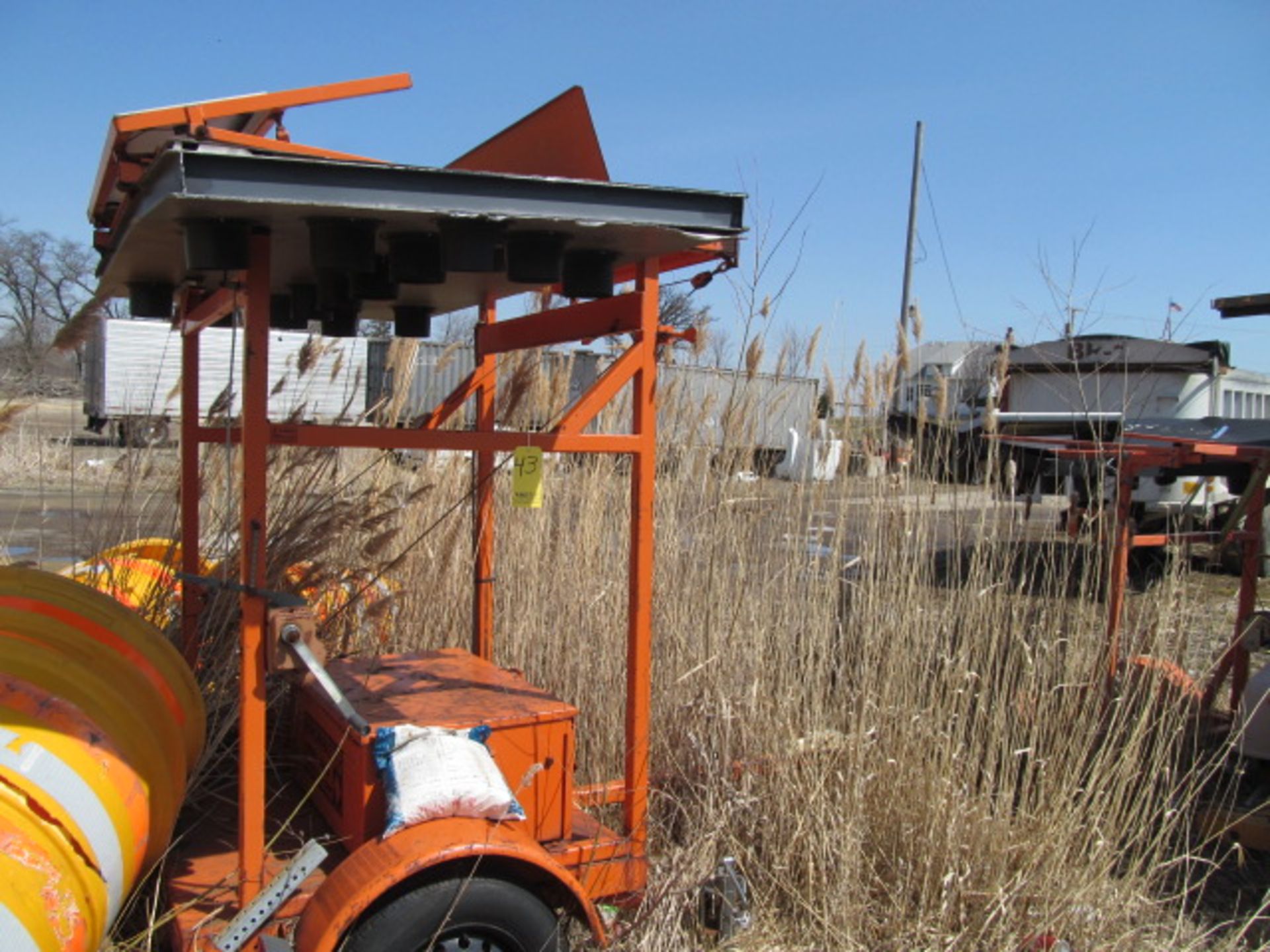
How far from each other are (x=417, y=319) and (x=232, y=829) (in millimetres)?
1573

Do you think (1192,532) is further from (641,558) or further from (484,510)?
(484,510)

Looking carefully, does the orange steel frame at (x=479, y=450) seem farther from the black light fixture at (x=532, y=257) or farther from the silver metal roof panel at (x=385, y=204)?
the black light fixture at (x=532, y=257)

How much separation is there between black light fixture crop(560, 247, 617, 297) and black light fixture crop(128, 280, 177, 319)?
1125 mm

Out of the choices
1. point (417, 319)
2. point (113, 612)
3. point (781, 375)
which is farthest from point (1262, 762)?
point (113, 612)

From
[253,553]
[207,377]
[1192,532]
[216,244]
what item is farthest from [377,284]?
[207,377]

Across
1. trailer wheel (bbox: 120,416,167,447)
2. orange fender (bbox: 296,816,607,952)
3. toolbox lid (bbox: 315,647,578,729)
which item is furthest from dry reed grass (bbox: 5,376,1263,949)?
orange fender (bbox: 296,816,607,952)

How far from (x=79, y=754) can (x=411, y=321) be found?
5.64ft

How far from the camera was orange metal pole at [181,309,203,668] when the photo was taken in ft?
9.25

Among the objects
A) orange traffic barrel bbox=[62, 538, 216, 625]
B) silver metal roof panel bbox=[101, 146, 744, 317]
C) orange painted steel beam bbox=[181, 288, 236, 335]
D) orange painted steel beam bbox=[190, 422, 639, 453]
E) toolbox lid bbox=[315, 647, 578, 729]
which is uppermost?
silver metal roof panel bbox=[101, 146, 744, 317]

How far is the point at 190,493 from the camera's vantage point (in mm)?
2910

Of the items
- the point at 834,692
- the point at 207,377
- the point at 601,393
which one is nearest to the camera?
the point at 601,393

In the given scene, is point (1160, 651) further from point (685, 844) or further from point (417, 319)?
point (417, 319)

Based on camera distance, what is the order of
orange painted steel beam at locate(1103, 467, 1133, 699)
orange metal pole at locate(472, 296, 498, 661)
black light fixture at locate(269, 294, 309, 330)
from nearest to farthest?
black light fixture at locate(269, 294, 309, 330) → orange metal pole at locate(472, 296, 498, 661) → orange painted steel beam at locate(1103, 467, 1133, 699)

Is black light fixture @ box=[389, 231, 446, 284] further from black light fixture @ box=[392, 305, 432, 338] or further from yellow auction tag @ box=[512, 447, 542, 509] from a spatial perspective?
black light fixture @ box=[392, 305, 432, 338]
